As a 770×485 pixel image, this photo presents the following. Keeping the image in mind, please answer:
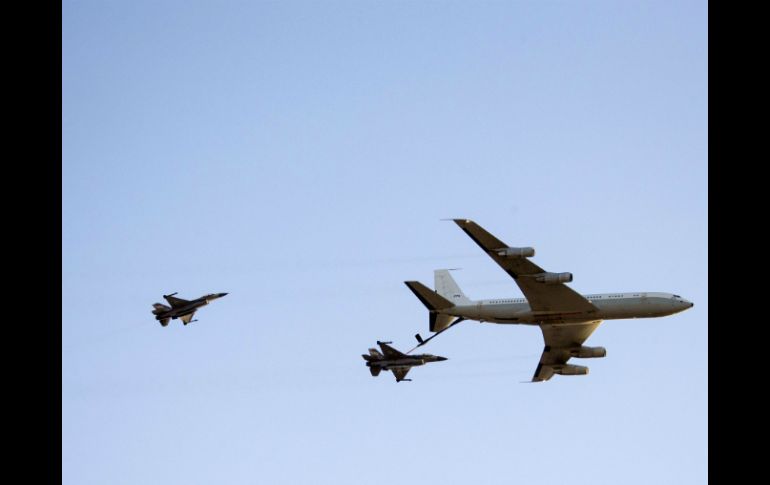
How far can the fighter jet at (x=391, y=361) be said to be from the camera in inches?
3172

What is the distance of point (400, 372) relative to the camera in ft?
265

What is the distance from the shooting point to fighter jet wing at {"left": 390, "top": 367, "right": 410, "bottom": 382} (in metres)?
80.6

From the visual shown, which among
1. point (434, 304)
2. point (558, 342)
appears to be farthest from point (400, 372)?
point (558, 342)

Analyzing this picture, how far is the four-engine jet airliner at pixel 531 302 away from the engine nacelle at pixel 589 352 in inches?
167

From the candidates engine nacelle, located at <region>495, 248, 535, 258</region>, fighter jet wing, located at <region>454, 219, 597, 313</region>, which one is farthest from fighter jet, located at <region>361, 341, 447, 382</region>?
engine nacelle, located at <region>495, 248, 535, 258</region>

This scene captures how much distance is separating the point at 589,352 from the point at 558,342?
263cm

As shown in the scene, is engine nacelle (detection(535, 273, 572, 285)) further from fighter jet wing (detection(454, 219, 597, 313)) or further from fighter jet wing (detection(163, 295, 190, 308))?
→ fighter jet wing (detection(163, 295, 190, 308))

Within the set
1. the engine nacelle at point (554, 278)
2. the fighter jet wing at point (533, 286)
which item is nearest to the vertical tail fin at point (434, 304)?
the fighter jet wing at point (533, 286)

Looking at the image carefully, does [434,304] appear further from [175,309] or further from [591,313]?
[175,309]

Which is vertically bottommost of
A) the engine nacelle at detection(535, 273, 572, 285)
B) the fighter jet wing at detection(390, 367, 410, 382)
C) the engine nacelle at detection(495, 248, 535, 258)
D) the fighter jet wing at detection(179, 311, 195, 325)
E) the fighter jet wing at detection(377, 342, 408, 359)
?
the fighter jet wing at detection(390, 367, 410, 382)
